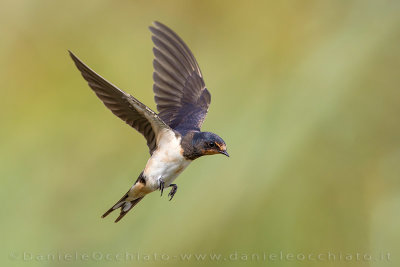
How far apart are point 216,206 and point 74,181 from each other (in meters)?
0.70

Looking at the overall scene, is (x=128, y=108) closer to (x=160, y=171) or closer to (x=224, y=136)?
(x=160, y=171)

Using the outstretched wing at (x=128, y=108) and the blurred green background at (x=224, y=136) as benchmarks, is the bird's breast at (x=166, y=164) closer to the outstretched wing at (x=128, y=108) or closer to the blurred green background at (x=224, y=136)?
the outstretched wing at (x=128, y=108)

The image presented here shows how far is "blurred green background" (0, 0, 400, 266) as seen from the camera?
104 inches

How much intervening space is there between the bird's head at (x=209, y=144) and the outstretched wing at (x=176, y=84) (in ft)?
1.14

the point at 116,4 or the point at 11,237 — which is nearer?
the point at 11,237

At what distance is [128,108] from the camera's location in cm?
195

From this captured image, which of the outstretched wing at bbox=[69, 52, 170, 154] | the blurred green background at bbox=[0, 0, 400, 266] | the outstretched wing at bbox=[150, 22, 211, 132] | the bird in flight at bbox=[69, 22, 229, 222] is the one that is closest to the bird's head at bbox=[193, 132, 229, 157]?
the bird in flight at bbox=[69, 22, 229, 222]

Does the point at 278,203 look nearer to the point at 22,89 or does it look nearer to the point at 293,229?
the point at 293,229

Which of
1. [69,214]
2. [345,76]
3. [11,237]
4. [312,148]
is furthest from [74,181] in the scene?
[345,76]

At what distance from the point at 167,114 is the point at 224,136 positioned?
1.26 feet

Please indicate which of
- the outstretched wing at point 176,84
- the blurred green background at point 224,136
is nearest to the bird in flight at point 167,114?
the outstretched wing at point 176,84

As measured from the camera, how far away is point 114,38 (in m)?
3.78

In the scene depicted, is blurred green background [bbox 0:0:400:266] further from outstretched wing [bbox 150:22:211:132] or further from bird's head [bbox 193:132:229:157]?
bird's head [bbox 193:132:229:157]

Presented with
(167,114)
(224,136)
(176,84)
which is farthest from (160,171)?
(224,136)
